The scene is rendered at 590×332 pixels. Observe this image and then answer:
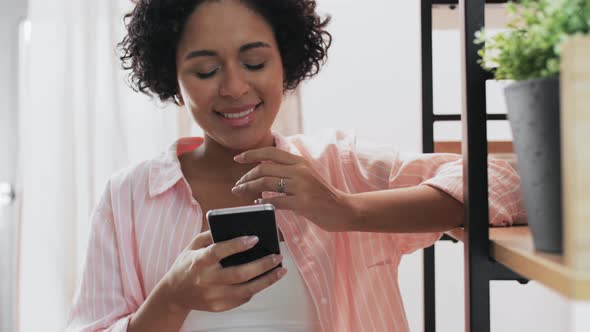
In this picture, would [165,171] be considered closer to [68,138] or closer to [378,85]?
[68,138]

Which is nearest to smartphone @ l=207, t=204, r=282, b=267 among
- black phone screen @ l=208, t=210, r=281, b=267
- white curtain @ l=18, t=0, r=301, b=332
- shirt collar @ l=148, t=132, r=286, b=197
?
black phone screen @ l=208, t=210, r=281, b=267

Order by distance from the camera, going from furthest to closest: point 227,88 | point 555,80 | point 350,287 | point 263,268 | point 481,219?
point 350,287
point 227,88
point 263,268
point 481,219
point 555,80

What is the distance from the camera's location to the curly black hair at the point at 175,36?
1.14m

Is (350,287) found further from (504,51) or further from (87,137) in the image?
(87,137)

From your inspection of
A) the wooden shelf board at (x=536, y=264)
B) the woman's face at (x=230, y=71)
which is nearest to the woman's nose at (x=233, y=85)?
the woman's face at (x=230, y=71)

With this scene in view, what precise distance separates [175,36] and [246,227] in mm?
489

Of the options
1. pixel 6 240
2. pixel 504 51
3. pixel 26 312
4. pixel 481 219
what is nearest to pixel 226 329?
pixel 481 219

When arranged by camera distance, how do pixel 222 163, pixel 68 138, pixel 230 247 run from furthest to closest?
1. pixel 68 138
2. pixel 222 163
3. pixel 230 247

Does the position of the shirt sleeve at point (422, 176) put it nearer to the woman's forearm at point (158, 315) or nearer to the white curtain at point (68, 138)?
the woman's forearm at point (158, 315)

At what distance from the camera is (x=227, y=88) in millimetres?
1036

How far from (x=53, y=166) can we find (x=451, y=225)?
162 cm

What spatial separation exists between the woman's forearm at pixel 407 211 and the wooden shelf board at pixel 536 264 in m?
0.16

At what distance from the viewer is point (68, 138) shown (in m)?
2.10

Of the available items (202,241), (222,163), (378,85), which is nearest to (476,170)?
(202,241)
